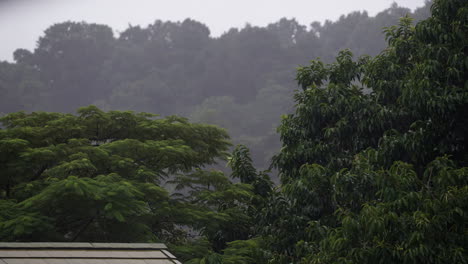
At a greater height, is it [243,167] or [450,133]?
[450,133]

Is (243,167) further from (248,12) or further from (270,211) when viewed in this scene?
(248,12)

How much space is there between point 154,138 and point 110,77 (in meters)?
52.9

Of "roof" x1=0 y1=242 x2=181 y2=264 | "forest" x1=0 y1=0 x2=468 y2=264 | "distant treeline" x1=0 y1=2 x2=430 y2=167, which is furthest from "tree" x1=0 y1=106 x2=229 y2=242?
"distant treeline" x1=0 y1=2 x2=430 y2=167

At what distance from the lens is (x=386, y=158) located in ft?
36.7

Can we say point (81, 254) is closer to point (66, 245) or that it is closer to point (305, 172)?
point (66, 245)

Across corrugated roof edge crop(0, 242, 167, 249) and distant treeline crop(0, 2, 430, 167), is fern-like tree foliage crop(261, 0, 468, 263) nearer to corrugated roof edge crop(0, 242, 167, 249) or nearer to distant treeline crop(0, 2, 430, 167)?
corrugated roof edge crop(0, 242, 167, 249)

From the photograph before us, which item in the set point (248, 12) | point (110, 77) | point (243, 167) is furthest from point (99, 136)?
point (248, 12)

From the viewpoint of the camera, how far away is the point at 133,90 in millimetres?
62781

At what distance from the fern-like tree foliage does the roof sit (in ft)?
10.2

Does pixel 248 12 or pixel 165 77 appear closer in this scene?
pixel 165 77

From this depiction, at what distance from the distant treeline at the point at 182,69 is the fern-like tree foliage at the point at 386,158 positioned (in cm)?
4478

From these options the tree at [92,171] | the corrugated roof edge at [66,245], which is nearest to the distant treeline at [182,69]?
the tree at [92,171]

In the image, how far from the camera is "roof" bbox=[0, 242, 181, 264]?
7.21 metres

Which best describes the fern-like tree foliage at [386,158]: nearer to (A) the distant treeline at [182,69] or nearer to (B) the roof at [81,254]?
(B) the roof at [81,254]
